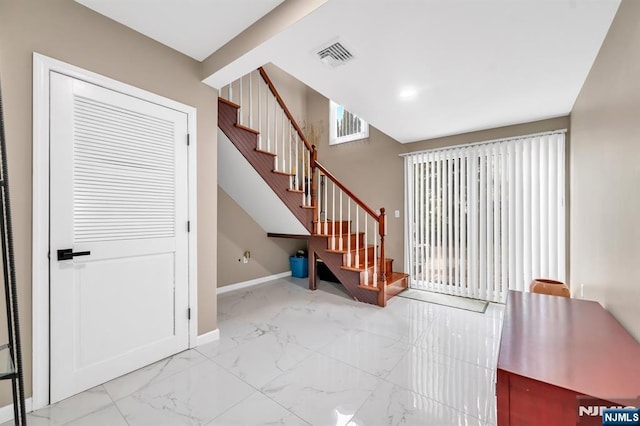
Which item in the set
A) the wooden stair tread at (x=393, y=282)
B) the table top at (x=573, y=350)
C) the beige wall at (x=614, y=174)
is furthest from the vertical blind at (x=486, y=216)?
the table top at (x=573, y=350)

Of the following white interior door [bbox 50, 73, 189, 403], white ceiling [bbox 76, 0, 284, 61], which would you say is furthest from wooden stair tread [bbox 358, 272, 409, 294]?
white ceiling [bbox 76, 0, 284, 61]

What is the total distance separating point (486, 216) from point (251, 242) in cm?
375

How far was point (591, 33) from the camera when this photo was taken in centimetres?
181

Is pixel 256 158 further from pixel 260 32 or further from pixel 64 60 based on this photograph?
pixel 64 60

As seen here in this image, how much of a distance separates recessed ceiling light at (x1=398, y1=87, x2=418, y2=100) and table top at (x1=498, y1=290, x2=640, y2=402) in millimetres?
2132

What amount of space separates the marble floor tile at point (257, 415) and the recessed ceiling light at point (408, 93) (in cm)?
291

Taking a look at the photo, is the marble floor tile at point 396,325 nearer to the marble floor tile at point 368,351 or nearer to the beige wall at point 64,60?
the marble floor tile at point 368,351

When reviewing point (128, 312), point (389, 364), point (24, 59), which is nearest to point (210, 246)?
point (128, 312)

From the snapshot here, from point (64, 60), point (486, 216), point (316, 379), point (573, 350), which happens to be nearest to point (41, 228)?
point (64, 60)

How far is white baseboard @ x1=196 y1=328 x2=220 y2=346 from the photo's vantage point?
2.54 m

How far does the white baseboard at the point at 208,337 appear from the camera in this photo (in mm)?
2541

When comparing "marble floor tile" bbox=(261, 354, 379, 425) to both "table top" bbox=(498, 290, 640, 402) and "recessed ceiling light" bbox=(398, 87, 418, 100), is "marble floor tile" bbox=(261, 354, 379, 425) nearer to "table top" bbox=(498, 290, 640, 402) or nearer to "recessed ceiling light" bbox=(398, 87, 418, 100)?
"table top" bbox=(498, 290, 640, 402)

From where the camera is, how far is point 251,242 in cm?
479
